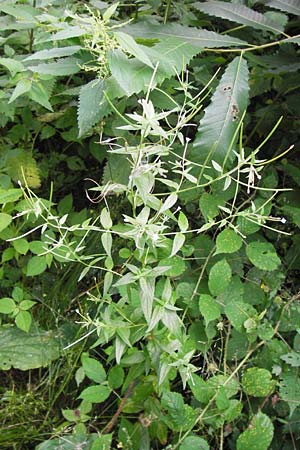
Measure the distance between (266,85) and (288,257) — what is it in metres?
0.45

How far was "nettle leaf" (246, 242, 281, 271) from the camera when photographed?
1307mm

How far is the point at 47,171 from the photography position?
1.93m

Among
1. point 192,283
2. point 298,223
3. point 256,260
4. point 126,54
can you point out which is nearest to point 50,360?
point 192,283

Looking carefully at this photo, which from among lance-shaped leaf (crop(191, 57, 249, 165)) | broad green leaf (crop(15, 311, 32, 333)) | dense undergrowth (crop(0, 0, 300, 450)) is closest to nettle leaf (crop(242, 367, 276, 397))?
dense undergrowth (crop(0, 0, 300, 450))

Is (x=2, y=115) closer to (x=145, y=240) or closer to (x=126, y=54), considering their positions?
(x=126, y=54)

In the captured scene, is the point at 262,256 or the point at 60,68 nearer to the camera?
the point at 60,68

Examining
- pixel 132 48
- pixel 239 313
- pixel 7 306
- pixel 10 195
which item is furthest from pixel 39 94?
pixel 239 313

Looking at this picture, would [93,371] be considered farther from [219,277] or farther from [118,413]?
[219,277]

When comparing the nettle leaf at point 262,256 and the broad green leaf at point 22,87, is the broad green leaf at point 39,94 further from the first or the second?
the nettle leaf at point 262,256

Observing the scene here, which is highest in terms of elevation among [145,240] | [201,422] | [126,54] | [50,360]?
[126,54]

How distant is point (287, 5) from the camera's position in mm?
1278

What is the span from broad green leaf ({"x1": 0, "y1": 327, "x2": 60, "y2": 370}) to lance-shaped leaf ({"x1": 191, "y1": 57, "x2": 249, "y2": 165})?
0.71 meters

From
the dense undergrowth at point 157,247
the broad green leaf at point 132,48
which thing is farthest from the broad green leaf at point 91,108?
the broad green leaf at point 132,48

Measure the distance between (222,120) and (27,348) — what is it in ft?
2.71
